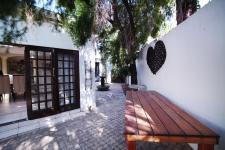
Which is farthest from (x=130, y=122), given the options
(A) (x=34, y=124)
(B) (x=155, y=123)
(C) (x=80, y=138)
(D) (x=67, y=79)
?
(D) (x=67, y=79)

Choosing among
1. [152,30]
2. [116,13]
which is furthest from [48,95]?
[152,30]

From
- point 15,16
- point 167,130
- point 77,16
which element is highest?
point 77,16

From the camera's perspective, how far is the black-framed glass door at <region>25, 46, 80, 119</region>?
445 centimetres

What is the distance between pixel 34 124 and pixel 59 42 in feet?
7.60

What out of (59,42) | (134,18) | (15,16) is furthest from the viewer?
→ (134,18)

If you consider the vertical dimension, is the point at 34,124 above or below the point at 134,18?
below

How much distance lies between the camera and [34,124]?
436 centimetres

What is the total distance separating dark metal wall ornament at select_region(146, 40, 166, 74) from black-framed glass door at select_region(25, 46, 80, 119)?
2.46 metres

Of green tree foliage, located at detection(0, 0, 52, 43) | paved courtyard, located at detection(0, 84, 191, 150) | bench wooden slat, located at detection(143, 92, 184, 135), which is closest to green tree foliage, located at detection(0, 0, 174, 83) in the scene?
green tree foliage, located at detection(0, 0, 52, 43)

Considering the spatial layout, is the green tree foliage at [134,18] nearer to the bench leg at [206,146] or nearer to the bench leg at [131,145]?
the bench leg at [131,145]

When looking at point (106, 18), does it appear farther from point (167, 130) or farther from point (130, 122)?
point (167, 130)

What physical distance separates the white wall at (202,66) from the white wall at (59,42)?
296 cm

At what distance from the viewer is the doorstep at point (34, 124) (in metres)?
3.86

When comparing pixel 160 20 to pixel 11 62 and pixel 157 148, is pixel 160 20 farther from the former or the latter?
pixel 11 62
